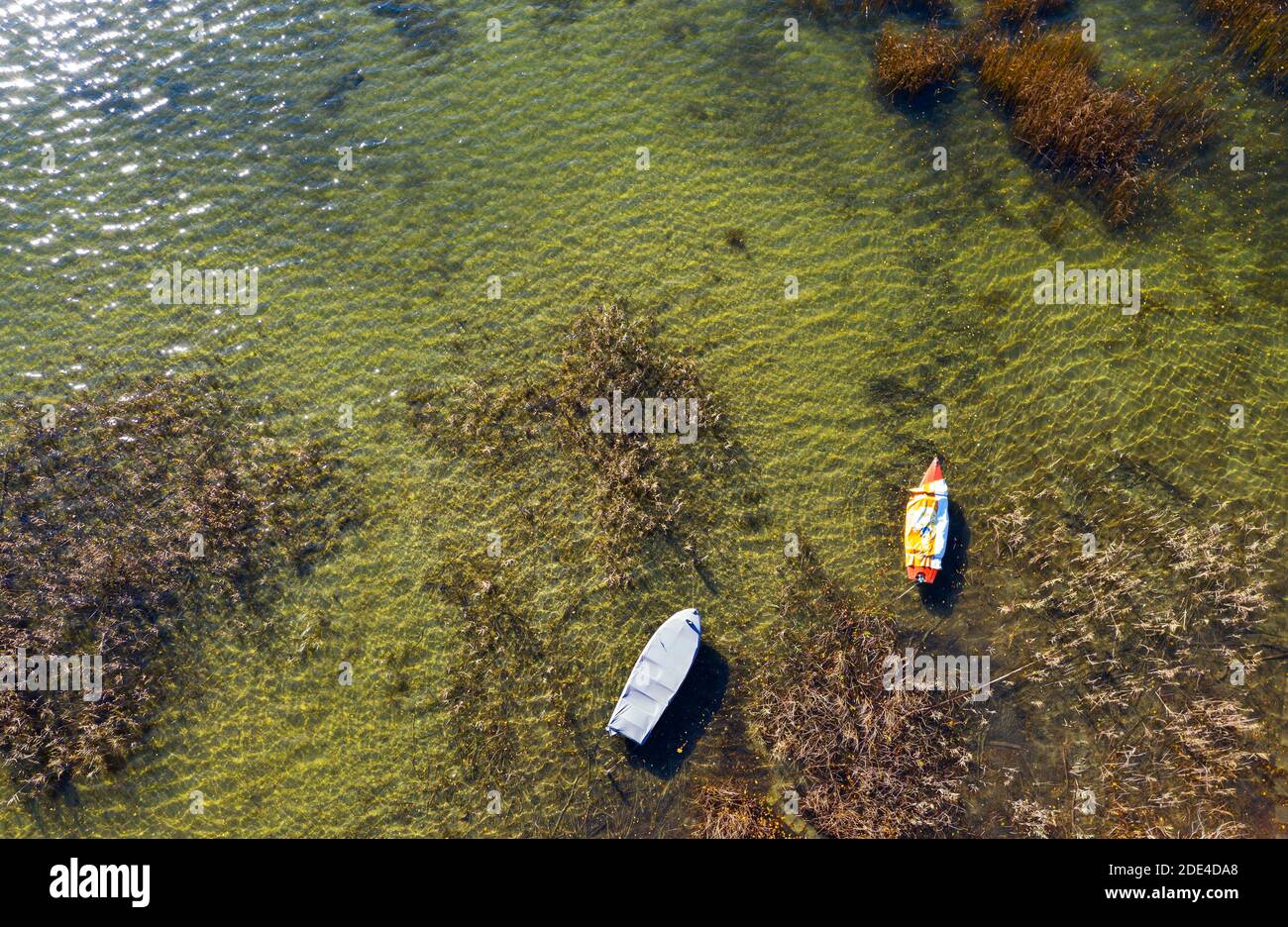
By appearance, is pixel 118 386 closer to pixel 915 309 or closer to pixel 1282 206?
pixel 915 309

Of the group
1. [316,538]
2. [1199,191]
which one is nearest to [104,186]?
[316,538]

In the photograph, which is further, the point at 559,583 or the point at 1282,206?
the point at 1282,206

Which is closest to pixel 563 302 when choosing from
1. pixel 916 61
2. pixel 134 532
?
pixel 916 61

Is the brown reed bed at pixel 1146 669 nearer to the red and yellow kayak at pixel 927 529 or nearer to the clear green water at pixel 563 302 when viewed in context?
the clear green water at pixel 563 302

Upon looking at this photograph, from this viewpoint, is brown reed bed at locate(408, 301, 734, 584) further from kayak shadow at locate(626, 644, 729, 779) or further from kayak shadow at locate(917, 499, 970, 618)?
kayak shadow at locate(917, 499, 970, 618)

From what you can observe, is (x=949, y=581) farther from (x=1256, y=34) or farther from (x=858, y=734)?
(x=1256, y=34)
